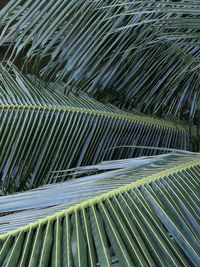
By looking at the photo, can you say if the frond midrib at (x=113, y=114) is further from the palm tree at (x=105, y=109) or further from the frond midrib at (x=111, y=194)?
the frond midrib at (x=111, y=194)

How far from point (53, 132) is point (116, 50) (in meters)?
0.24

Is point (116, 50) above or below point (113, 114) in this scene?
above

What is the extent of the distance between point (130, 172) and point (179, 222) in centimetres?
13

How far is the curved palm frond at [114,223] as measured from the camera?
0.52 meters

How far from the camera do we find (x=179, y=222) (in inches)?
25.1

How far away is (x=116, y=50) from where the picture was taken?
112cm

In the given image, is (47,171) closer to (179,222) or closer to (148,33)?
(148,33)

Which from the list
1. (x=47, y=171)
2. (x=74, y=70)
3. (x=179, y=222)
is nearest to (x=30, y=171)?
(x=47, y=171)

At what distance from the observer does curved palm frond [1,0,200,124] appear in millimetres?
1021

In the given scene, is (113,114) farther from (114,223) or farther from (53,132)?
(114,223)

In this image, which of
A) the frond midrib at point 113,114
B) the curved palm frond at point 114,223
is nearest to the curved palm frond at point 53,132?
the frond midrib at point 113,114

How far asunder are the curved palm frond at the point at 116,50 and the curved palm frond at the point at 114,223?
359 millimetres

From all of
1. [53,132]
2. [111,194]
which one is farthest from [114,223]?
[53,132]

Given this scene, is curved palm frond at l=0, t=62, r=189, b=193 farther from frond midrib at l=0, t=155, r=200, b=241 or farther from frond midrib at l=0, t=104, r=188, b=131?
frond midrib at l=0, t=155, r=200, b=241
